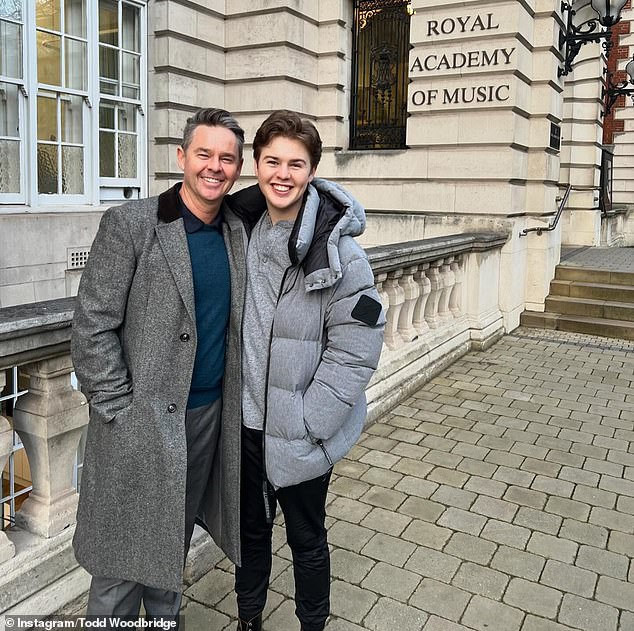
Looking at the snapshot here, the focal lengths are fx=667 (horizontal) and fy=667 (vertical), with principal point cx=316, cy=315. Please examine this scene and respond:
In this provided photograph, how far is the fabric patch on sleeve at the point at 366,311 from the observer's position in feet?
7.64

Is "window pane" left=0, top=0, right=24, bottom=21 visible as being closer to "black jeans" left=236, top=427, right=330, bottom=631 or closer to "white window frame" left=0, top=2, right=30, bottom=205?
"white window frame" left=0, top=2, right=30, bottom=205

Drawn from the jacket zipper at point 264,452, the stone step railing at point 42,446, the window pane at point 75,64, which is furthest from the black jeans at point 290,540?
the window pane at point 75,64

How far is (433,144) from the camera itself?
33.2ft

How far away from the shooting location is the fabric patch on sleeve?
2.33m

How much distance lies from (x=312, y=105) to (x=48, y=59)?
14.2 ft

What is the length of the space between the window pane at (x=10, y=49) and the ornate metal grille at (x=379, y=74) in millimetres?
5353

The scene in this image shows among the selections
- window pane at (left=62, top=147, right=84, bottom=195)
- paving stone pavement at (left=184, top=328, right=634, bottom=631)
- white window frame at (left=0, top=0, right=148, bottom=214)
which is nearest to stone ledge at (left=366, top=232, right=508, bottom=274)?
paving stone pavement at (left=184, top=328, right=634, bottom=631)

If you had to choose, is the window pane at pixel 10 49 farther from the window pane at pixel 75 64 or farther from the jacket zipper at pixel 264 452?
the jacket zipper at pixel 264 452

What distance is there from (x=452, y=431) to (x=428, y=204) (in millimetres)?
5554

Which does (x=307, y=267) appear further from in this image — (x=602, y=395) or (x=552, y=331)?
(x=552, y=331)

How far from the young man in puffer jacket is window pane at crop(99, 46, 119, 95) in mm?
8091

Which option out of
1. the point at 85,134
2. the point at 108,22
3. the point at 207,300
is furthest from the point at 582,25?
the point at 207,300

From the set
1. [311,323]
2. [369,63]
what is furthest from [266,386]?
[369,63]

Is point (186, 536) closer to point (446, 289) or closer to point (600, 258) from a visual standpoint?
point (446, 289)
